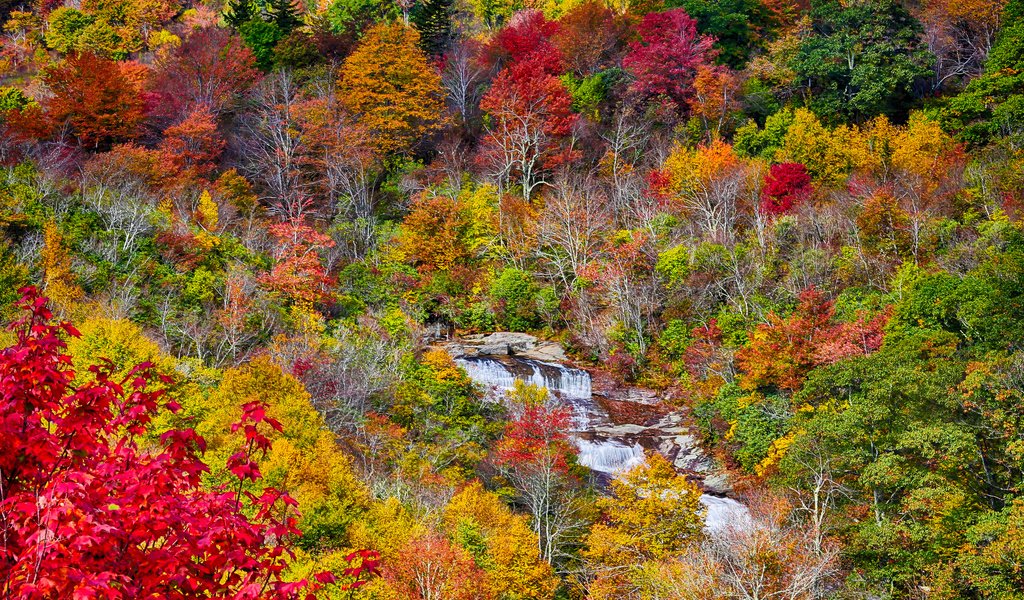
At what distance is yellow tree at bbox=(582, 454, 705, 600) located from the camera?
2262 cm

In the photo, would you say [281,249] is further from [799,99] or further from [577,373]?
[799,99]

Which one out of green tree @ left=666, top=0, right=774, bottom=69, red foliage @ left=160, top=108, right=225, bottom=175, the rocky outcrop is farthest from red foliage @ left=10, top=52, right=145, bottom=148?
green tree @ left=666, top=0, right=774, bottom=69

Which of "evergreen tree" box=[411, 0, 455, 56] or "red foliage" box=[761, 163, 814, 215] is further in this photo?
"evergreen tree" box=[411, 0, 455, 56]

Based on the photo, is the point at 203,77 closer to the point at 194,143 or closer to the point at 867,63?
the point at 194,143

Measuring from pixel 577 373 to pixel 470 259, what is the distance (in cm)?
949

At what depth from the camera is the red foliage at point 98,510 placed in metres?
4.43

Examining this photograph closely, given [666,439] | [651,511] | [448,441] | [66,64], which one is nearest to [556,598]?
[651,511]

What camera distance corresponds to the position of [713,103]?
46375 millimetres

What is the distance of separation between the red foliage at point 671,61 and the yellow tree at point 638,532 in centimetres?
2901

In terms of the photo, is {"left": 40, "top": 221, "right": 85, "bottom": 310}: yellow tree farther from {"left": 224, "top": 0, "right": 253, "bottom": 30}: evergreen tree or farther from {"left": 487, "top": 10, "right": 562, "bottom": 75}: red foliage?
{"left": 224, "top": 0, "right": 253, "bottom": 30}: evergreen tree

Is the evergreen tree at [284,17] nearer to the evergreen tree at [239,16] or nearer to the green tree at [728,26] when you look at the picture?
the evergreen tree at [239,16]

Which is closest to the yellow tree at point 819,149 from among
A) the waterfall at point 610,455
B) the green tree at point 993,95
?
the green tree at point 993,95

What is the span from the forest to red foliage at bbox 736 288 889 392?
0.17 meters

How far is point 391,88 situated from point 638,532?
1322 inches
